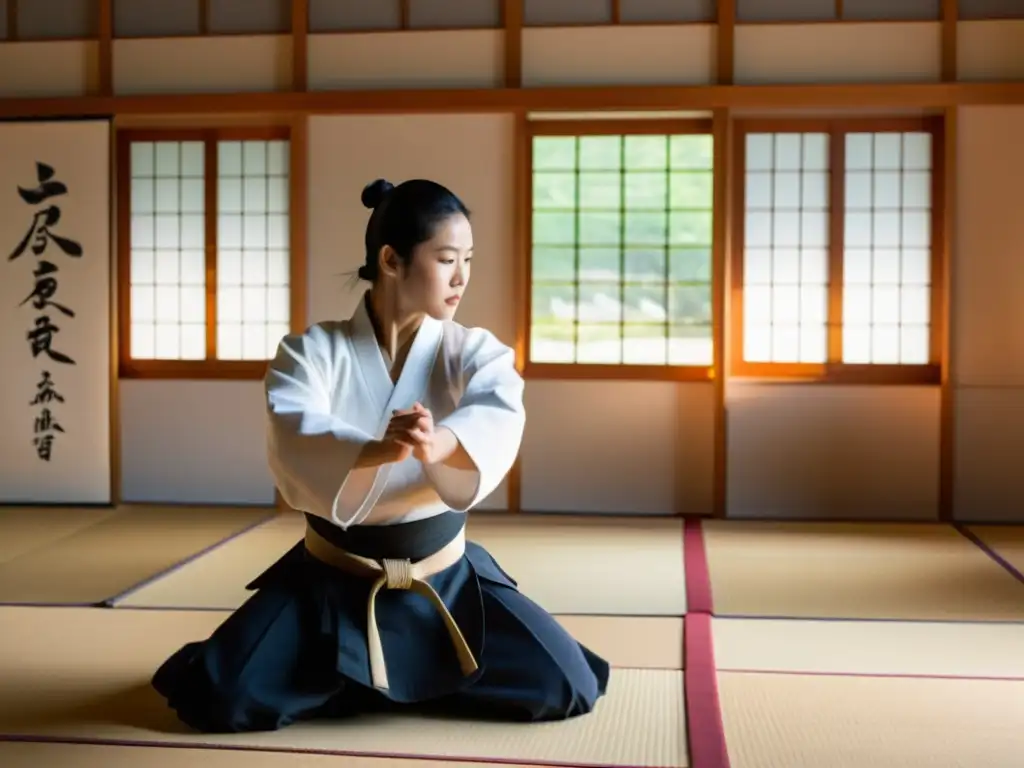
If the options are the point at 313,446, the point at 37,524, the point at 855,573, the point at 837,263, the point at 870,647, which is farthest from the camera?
the point at 837,263

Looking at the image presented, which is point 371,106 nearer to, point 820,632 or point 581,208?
point 581,208

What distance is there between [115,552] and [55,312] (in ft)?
6.10

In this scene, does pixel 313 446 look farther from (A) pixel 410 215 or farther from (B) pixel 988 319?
(B) pixel 988 319

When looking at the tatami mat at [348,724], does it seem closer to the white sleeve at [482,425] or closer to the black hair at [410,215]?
the white sleeve at [482,425]

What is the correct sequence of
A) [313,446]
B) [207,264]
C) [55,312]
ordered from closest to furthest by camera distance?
[313,446] → [55,312] → [207,264]

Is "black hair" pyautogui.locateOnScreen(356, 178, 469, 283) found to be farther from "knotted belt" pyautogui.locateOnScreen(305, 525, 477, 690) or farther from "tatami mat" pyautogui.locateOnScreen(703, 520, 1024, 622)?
"tatami mat" pyautogui.locateOnScreen(703, 520, 1024, 622)

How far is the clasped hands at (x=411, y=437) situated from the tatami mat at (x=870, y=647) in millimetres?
1245

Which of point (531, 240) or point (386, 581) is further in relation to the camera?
point (531, 240)

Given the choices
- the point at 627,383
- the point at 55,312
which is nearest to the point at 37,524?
the point at 55,312

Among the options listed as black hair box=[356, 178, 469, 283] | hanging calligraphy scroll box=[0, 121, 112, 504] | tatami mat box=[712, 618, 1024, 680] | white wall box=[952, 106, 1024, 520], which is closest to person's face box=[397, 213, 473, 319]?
black hair box=[356, 178, 469, 283]

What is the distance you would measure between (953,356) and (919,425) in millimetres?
371

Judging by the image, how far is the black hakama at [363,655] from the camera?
266 centimetres

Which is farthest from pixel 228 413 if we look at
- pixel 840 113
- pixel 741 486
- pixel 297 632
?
pixel 297 632

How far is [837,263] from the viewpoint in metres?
6.23
